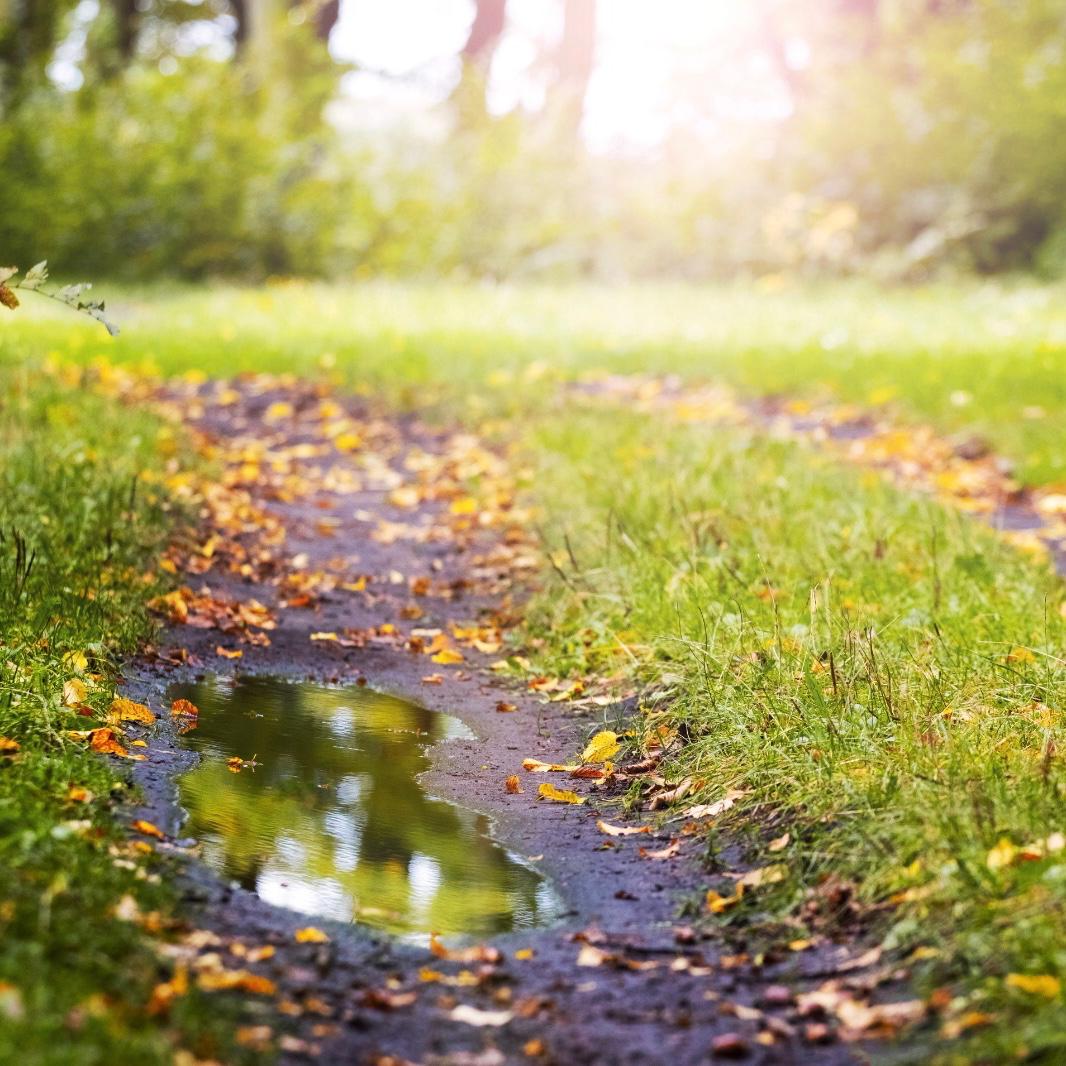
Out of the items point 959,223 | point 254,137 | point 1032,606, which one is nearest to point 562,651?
point 1032,606

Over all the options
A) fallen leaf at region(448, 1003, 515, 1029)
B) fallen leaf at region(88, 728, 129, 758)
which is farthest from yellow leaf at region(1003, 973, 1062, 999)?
fallen leaf at region(88, 728, 129, 758)

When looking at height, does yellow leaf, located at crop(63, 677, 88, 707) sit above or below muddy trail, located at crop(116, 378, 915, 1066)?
above

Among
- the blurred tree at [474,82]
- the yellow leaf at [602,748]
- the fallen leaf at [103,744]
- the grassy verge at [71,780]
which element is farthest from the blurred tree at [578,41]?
the fallen leaf at [103,744]

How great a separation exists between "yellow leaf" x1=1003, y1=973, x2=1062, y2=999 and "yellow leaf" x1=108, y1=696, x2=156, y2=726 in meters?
2.35

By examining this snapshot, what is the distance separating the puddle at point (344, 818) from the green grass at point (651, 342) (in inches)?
166

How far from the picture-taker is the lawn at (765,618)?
275 cm

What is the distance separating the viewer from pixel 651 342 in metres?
10.8

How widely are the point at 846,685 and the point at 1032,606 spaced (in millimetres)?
1222

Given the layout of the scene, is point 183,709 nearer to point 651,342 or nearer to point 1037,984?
point 1037,984

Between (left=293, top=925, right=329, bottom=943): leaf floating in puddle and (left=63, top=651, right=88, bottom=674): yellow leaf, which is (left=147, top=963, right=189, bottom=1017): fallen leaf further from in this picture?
(left=63, top=651, right=88, bottom=674): yellow leaf

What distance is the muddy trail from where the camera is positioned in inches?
100

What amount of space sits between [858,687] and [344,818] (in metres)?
1.41

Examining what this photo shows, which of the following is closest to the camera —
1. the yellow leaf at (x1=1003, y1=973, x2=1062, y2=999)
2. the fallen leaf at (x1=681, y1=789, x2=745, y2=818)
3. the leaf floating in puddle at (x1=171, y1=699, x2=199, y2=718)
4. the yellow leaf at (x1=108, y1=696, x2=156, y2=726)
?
the yellow leaf at (x1=1003, y1=973, x2=1062, y2=999)

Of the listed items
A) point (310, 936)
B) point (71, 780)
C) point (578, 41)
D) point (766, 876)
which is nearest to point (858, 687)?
point (766, 876)
